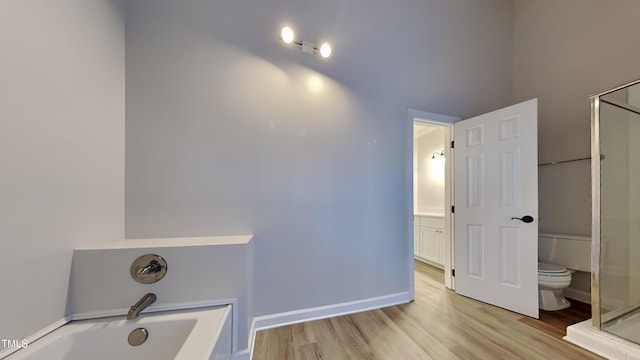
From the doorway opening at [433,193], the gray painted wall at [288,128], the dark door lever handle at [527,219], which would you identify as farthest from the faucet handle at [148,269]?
the dark door lever handle at [527,219]

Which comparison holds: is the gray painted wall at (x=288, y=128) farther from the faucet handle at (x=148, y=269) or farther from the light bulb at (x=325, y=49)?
the faucet handle at (x=148, y=269)

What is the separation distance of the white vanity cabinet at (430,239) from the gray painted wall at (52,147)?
3.58m

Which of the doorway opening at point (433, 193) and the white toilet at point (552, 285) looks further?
the doorway opening at point (433, 193)

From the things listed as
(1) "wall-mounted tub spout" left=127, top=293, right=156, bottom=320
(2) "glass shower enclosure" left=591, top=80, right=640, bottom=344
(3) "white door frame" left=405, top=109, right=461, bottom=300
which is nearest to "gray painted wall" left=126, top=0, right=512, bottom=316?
(3) "white door frame" left=405, top=109, right=461, bottom=300

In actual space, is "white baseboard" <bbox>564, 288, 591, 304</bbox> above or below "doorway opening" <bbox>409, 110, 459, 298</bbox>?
below

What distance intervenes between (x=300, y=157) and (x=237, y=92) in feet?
2.40

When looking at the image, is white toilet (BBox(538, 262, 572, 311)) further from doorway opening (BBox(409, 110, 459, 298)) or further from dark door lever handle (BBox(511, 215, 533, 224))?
doorway opening (BBox(409, 110, 459, 298))

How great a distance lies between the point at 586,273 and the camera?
2.22m

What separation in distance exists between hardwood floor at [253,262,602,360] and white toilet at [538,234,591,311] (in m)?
0.12

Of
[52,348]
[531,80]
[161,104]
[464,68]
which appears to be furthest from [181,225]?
[531,80]

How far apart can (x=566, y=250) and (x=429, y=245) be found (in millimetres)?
1515

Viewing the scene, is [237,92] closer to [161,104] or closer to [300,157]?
[161,104]

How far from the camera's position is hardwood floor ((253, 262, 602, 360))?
1501 millimetres

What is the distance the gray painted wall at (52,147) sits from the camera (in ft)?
2.94
